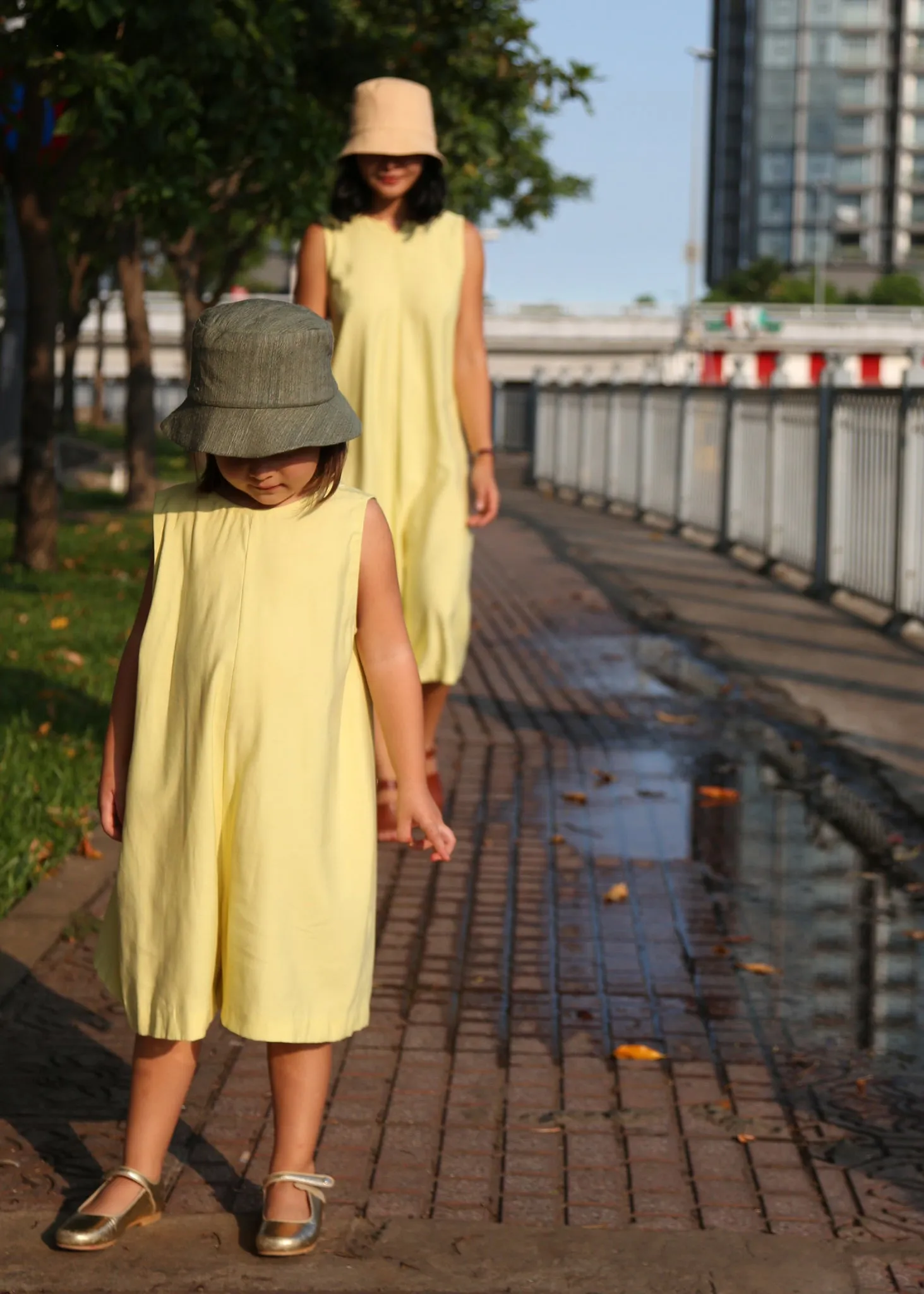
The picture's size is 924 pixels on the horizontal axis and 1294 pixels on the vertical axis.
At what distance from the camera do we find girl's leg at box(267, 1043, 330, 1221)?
3465 millimetres

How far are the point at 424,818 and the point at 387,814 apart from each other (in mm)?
2618

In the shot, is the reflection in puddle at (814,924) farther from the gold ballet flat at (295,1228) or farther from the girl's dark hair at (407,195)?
the girl's dark hair at (407,195)

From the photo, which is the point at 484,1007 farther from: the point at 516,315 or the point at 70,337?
the point at 516,315

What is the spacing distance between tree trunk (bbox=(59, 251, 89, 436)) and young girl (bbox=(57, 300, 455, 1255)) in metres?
37.8

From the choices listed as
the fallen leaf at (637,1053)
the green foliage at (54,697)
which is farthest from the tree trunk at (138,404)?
the fallen leaf at (637,1053)

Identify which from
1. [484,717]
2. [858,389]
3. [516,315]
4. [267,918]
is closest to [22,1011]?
[267,918]

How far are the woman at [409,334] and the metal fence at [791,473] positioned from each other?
5.70m

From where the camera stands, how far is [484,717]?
9.16 meters

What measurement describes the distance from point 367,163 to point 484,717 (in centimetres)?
378

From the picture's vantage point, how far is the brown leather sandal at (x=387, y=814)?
239 inches

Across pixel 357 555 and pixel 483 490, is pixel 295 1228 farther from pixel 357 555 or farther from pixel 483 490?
pixel 483 490

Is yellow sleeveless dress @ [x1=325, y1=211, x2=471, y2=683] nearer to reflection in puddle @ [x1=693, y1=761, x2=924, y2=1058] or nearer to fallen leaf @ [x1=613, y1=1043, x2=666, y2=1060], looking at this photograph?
reflection in puddle @ [x1=693, y1=761, x2=924, y2=1058]

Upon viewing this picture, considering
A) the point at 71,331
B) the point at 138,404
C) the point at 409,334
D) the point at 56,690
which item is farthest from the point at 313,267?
the point at 71,331

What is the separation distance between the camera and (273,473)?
11.1 ft
